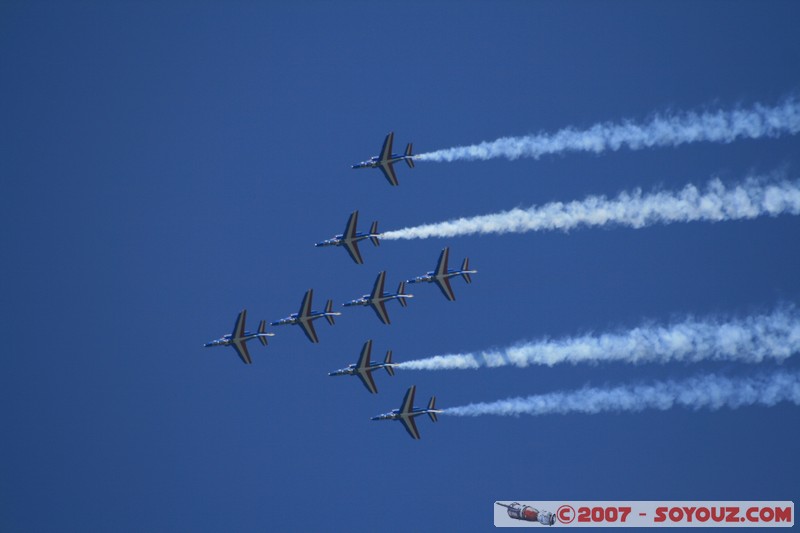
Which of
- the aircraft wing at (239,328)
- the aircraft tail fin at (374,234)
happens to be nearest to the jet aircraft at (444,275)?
the aircraft tail fin at (374,234)

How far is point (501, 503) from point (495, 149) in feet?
63.3

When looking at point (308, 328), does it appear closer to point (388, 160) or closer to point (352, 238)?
point (352, 238)

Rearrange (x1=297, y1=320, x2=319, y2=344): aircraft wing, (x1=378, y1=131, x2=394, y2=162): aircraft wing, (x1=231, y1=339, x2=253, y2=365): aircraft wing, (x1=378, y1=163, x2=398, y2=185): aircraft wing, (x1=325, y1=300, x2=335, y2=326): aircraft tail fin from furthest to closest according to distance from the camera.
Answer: (x1=231, y1=339, x2=253, y2=365): aircraft wing < (x1=297, y1=320, x2=319, y2=344): aircraft wing < (x1=378, y1=163, x2=398, y2=185): aircraft wing < (x1=378, y1=131, x2=394, y2=162): aircraft wing < (x1=325, y1=300, x2=335, y2=326): aircraft tail fin

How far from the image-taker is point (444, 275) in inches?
2650

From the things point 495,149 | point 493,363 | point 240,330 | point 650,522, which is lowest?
point 650,522

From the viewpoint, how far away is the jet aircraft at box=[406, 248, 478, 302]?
67.1 m

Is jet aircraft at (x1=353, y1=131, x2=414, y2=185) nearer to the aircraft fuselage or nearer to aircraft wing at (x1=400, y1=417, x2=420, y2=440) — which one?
the aircraft fuselage

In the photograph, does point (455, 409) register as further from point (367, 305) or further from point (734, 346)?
point (734, 346)

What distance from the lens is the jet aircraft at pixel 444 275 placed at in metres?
67.1

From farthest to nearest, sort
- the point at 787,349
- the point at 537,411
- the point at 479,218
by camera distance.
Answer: the point at 479,218 → the point at 537,411 → the point at 787,349

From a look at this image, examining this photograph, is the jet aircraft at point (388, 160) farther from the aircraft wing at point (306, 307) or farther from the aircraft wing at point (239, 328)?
the aircraft wing at point (239, 328)

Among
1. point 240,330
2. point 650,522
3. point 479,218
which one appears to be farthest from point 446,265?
point 650,522

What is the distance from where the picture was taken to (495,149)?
6894 centimetres

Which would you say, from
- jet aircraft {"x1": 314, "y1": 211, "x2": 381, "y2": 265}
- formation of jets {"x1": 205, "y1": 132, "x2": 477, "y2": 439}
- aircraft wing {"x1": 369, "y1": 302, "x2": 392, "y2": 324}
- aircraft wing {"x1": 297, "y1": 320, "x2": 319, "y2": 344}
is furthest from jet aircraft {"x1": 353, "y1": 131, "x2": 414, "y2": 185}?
aircraft wing {"x1": 297, "y1": 320, "x2": 319, "y2": 344}
